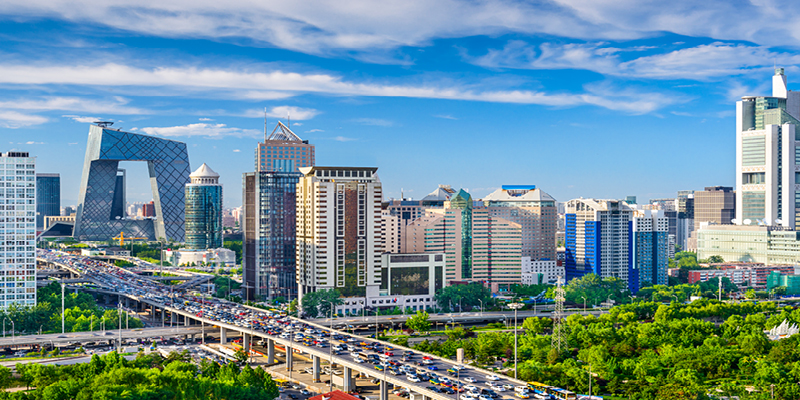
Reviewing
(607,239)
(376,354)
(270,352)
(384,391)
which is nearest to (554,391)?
(384,391)

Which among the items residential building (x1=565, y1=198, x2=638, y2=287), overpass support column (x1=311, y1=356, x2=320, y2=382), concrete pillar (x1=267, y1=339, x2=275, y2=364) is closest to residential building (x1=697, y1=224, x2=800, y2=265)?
residential building (x1=565, y1=198, x2=638, y2=287)

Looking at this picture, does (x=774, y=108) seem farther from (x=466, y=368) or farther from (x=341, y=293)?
(x=466, y=368)

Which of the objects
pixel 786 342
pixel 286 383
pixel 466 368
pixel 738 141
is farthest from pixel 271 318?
pixel 738 141

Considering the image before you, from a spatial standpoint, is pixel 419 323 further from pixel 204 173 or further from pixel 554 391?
pixel 204 173

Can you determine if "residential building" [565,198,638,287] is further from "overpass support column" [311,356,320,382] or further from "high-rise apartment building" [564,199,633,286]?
"overpass support column" [311,356,320,382]

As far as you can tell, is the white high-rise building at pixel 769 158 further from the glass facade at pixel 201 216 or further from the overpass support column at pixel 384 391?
the overpass support column at pixel 384 391

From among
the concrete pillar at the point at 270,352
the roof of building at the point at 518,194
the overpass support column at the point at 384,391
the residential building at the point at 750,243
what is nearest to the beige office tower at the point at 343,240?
the concrete pillar at the point at 270,352
